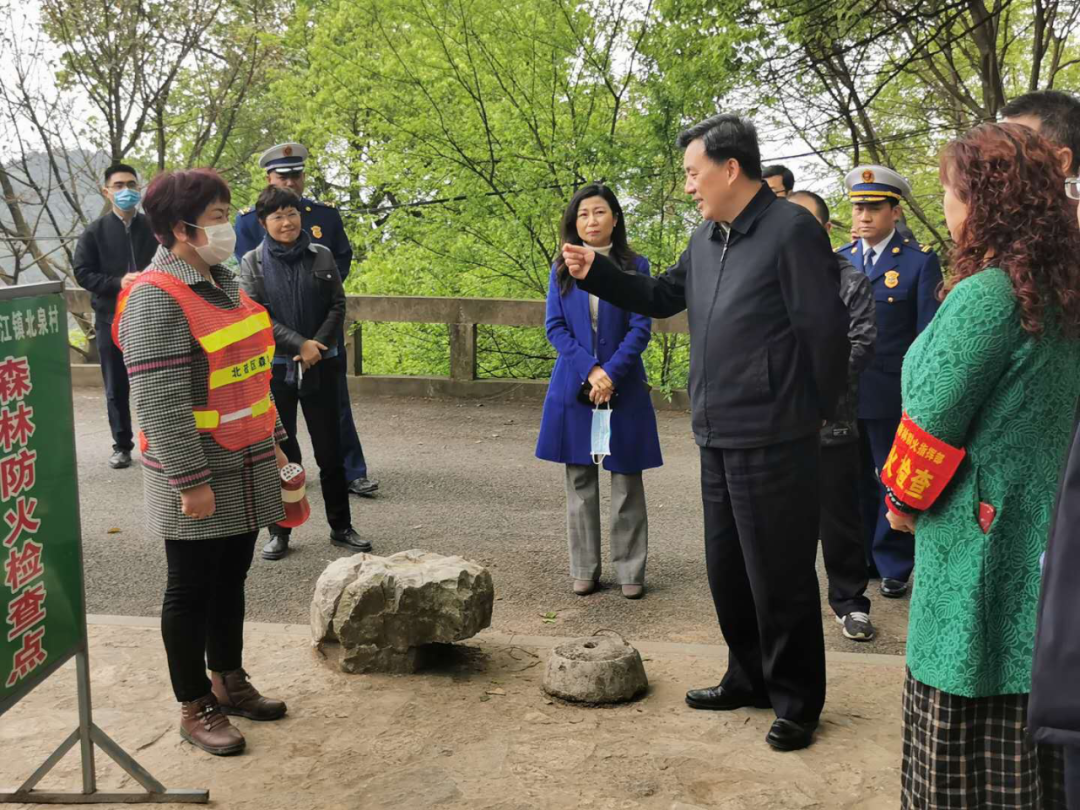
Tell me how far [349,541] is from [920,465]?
4.18 m

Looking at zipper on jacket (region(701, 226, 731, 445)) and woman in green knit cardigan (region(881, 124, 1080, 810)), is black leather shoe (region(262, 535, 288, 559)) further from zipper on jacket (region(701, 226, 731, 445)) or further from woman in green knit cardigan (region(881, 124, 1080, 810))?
woman in green knit cardigan (region(881, 124, 1080, 810))

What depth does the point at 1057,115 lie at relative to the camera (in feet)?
12.3

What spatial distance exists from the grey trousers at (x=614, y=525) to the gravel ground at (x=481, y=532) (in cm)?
15

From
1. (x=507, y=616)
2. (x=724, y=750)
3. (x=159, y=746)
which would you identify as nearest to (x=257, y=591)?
(x=507, y=616)

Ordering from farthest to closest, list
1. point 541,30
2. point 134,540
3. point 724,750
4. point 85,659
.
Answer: point 541,30 → point 134,540 → point 724,750 → point 85,659

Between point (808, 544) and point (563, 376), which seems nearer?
point (808, 544)

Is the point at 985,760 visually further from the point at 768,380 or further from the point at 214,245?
the point at 214,245

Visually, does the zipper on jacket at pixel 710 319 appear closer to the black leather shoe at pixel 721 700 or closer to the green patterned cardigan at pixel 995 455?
the black leather shoe at pixel 721 700

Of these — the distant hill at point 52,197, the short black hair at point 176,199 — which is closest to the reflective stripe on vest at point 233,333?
the short black hair at point 176,199

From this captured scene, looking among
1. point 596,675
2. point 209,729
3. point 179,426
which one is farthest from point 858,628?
point 179,426

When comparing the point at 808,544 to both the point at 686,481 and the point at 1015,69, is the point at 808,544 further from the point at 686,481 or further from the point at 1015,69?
the point at 1015,69

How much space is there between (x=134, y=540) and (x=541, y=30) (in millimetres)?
6867

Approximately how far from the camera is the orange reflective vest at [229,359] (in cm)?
379

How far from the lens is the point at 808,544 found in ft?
13.2
